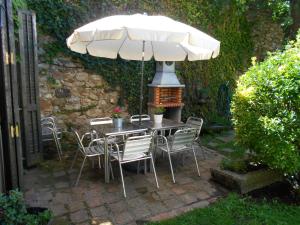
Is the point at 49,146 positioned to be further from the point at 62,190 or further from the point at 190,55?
the point at 190,55

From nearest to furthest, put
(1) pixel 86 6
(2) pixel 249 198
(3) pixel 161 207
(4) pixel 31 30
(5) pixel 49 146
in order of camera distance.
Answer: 1. (3) pixel 161 207
2. (2) pixel 249 198
3. (4) pixel 31 30
4. (5) pixel 49 146
5. (1) pixel 86 6

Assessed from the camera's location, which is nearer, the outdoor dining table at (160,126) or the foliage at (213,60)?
the outdoor dining table at (160,126)

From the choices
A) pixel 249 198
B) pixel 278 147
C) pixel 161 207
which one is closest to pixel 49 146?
pixel 161 207

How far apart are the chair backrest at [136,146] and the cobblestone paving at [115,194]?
0.46 meters

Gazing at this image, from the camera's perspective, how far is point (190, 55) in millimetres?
4453

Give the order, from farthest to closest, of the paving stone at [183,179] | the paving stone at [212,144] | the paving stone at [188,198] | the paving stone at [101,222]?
1. the paving stone at [212,144]
2. the paving stone at [183,179]
3. the paving stone at [188,198]
4. the paving stone at [101,222]

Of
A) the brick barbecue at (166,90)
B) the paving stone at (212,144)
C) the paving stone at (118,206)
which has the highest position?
the brick barbecue at (166,90)

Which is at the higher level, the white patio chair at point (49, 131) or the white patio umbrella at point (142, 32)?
the white patio umbrella at point (142, 32)

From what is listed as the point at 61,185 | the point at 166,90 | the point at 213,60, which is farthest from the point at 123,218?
the point at 213,60

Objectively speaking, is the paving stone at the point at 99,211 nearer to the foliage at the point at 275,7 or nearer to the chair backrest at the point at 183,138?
the chair backrest at the point at 183,138

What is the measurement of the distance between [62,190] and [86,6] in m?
3.77

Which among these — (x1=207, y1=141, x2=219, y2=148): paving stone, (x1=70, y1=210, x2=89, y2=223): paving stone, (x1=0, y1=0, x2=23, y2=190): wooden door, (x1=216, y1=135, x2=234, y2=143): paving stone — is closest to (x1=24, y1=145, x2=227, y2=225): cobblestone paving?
(x1=70, y1=210, x2=89, y2=223): paving stone

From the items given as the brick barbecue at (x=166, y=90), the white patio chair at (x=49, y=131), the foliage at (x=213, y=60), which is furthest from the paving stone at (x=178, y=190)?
the foliage at (x=213, y=60)

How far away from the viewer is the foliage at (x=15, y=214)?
2.20 m
